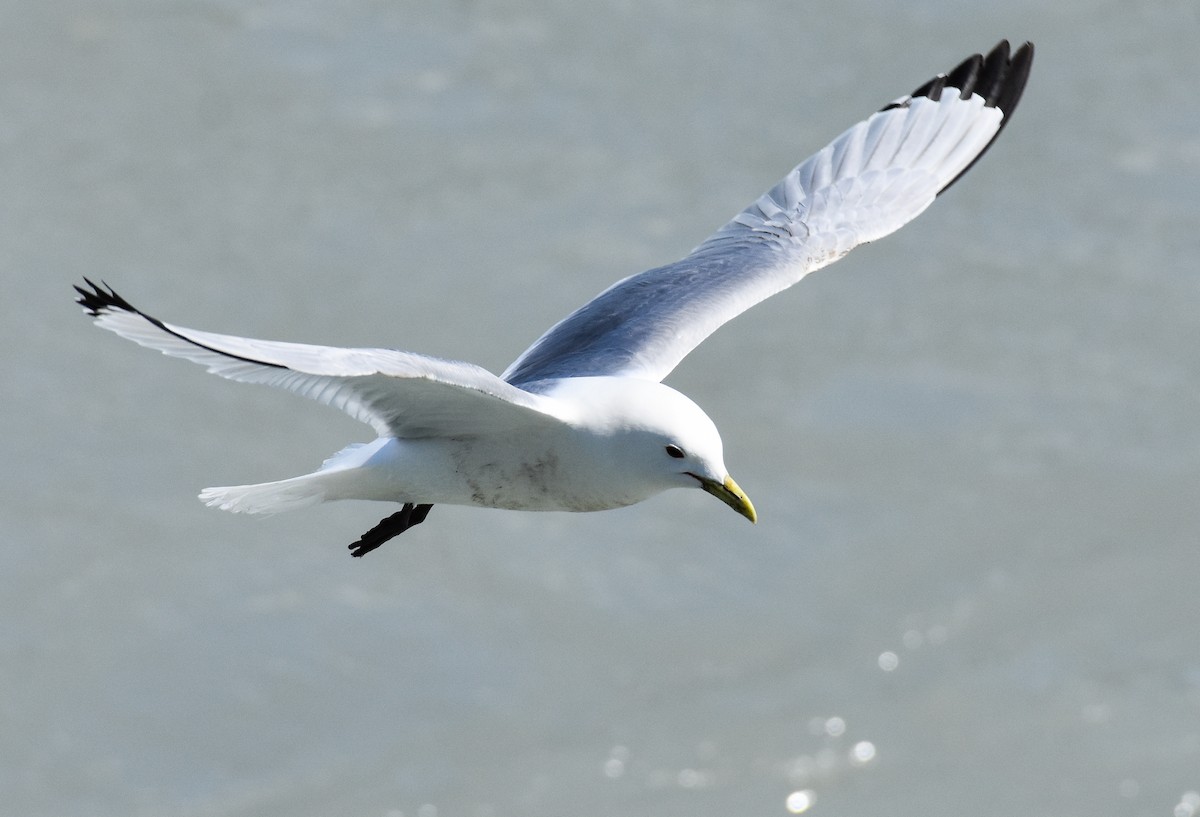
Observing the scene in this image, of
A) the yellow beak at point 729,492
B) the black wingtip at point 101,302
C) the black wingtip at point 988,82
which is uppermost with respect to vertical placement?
the black wingtip at point 988,82

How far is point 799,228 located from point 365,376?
2861mm

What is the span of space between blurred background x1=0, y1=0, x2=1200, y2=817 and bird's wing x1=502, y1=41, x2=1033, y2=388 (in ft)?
14.2

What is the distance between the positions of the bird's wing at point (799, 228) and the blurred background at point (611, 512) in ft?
14.2

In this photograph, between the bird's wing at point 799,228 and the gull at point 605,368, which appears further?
the bird's wing at point 799,228

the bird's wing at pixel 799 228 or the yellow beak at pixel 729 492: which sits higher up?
the bird's wing at pixel 799 228

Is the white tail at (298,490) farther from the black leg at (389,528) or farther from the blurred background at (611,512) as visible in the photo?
the blurred background at (611,512)

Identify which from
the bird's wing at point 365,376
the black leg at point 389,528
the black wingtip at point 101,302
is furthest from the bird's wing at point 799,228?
the black wingtip at point 101,302

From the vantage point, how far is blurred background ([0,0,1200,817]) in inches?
452

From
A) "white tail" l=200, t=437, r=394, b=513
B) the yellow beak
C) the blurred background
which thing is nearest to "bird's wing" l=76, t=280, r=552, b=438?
"white tail" l=200, t=437, r=394, b=513

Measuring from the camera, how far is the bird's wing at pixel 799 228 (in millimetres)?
7078


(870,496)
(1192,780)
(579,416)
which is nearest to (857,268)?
(870,496)

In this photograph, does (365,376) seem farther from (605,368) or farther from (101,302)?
(605,368)

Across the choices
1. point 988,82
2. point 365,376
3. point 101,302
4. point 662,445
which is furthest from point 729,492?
point 988,82

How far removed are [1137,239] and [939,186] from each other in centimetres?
647
